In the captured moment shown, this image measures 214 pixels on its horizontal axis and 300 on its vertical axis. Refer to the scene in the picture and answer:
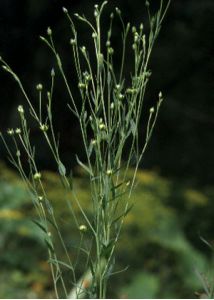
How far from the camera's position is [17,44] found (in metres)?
6.95

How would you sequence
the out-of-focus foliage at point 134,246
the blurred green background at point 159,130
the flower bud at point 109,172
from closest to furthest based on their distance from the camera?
1. the flower bud at point 109,172
2. the out-of-focus foliage at point 134,246
3. the blurred green background at point 159,130

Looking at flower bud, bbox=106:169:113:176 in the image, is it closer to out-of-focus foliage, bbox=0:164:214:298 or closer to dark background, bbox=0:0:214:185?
out-of-focus foliage, bbox=0:164:214:298

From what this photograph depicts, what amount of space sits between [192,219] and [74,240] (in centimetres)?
96

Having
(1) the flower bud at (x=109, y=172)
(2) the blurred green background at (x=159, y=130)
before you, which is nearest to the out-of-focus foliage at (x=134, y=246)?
(2) the blurred green background at (x=159, y=130)

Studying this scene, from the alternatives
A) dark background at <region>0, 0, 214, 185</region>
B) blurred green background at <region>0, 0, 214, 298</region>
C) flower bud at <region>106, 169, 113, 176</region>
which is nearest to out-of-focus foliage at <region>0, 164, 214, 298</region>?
blurred green background at <region>0, 0, 214, 298</region>

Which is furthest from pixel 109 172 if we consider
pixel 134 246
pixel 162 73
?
pixel 162 73

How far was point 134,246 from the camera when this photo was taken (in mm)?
5492

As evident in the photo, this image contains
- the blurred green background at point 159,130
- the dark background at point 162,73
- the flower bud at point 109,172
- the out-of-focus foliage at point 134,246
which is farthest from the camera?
the dark background at point 162,73

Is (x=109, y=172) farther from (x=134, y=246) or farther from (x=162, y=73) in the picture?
(x=162, y=73)

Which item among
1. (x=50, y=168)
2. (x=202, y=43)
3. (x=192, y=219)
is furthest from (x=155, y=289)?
(x=202, y=43)

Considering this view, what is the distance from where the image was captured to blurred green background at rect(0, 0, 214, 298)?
5.62 metres

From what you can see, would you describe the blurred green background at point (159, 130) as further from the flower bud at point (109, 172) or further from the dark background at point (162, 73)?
the flower bud at point (109, 172)

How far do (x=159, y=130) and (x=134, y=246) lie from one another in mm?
1849

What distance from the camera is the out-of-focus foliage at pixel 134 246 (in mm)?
5164
